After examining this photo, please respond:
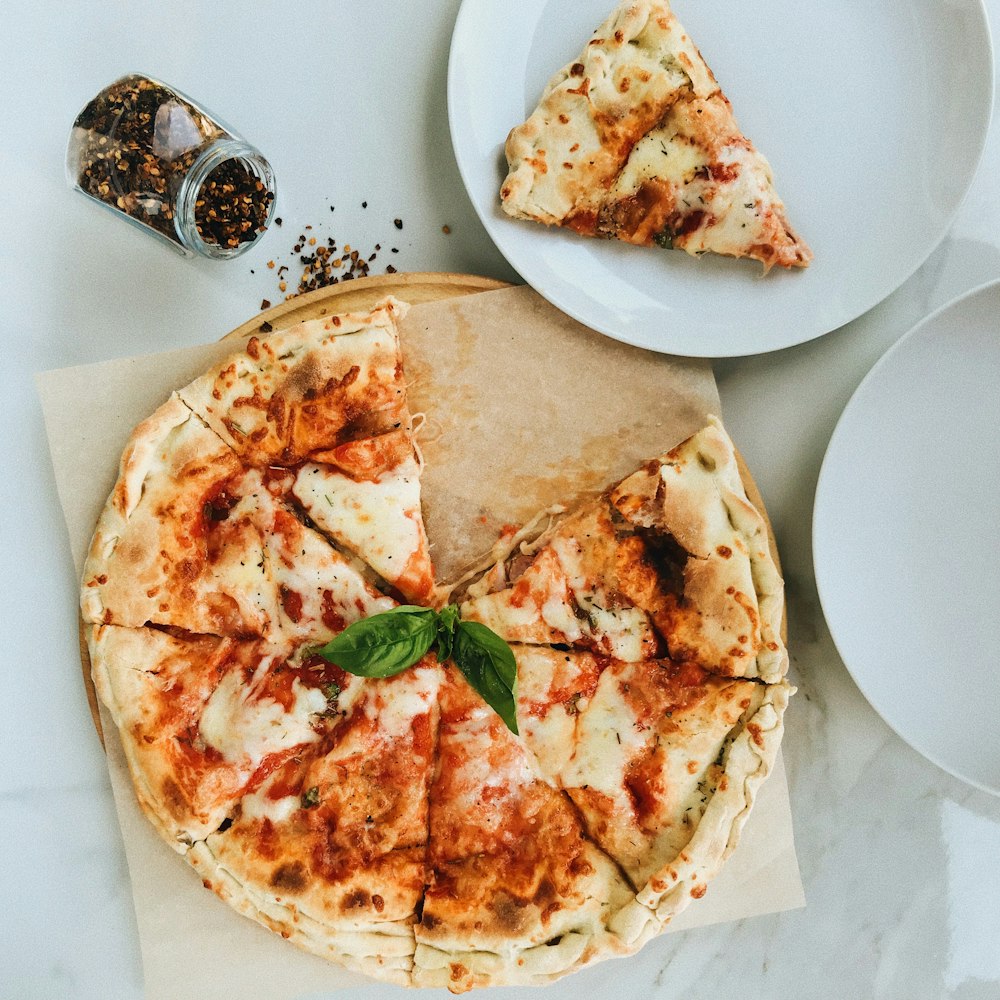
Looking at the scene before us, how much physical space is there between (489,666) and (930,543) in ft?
5.25

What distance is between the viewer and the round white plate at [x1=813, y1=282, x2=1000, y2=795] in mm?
3064

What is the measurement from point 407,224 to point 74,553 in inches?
65.1

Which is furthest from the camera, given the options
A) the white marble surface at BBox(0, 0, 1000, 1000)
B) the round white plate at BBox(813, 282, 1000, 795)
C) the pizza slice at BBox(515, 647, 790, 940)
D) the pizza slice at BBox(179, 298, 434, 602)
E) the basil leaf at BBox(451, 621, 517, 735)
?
the white marble surface at BBox(0, 0, 1000, 1000)

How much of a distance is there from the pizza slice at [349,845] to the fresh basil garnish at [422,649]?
0.55 feet

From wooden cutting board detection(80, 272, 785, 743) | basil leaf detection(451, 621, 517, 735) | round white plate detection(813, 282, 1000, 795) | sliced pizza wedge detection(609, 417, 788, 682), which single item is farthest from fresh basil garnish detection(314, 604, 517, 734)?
round white plate detection(813, 282, 1000, 795)

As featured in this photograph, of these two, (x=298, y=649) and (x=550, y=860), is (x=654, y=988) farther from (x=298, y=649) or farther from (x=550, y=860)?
(x=298, y=649)

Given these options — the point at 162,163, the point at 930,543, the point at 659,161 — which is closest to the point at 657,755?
the point at 930,543

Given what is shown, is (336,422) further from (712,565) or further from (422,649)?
(712,565)

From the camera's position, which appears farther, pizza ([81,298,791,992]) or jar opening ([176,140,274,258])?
jar opening ([176,140,274,258])

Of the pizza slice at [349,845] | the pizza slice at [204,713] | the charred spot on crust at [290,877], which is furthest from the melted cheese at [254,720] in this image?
the charred spot on crust at [290,877]


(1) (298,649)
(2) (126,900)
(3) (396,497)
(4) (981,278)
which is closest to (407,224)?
(3) (396,497)

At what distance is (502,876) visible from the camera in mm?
2893

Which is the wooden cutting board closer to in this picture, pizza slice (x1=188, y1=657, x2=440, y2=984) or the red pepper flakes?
the red pepper flakes

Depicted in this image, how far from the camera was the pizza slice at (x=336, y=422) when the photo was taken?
116 inches
